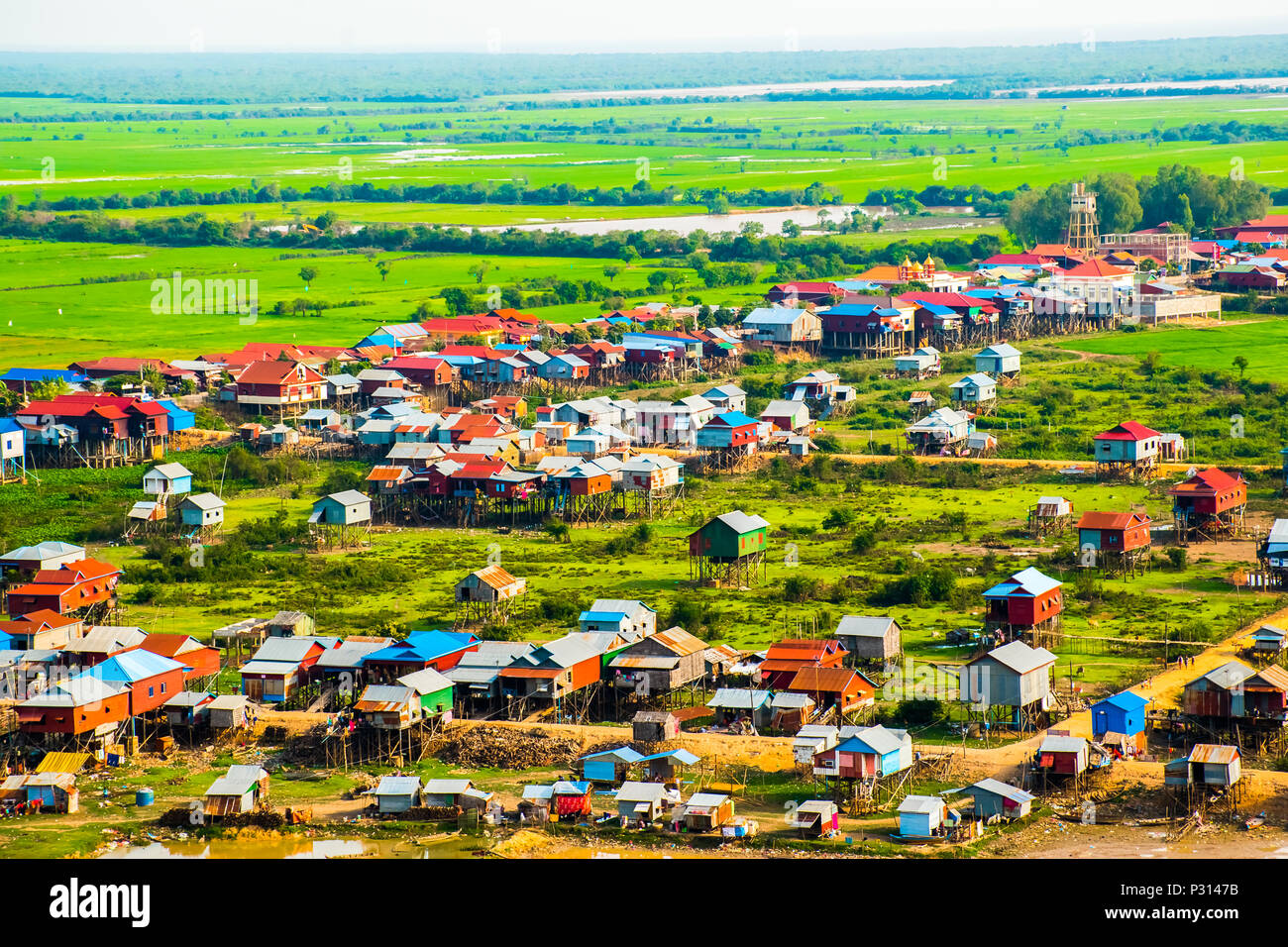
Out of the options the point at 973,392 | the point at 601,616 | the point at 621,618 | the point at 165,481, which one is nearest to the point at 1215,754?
the point at 621,618

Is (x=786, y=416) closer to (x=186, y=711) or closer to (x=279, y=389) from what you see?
(x=279, y=389)

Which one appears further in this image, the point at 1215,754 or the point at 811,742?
the point at 811,742

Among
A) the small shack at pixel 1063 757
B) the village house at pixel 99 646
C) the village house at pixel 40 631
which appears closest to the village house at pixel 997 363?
the village house at pixel 40 631

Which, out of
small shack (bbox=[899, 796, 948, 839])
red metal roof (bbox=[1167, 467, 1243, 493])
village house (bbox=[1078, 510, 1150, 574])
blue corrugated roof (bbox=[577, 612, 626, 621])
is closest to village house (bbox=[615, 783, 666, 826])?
small shack (bbox=[899, 796, 948, 839])

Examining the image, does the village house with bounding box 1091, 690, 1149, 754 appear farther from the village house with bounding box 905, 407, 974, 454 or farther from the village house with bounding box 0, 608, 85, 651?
the village house with bounding box 905, 407, 974, 454

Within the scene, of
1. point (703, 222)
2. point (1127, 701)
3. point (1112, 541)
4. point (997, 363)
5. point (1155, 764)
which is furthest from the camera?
point (703, 222)
